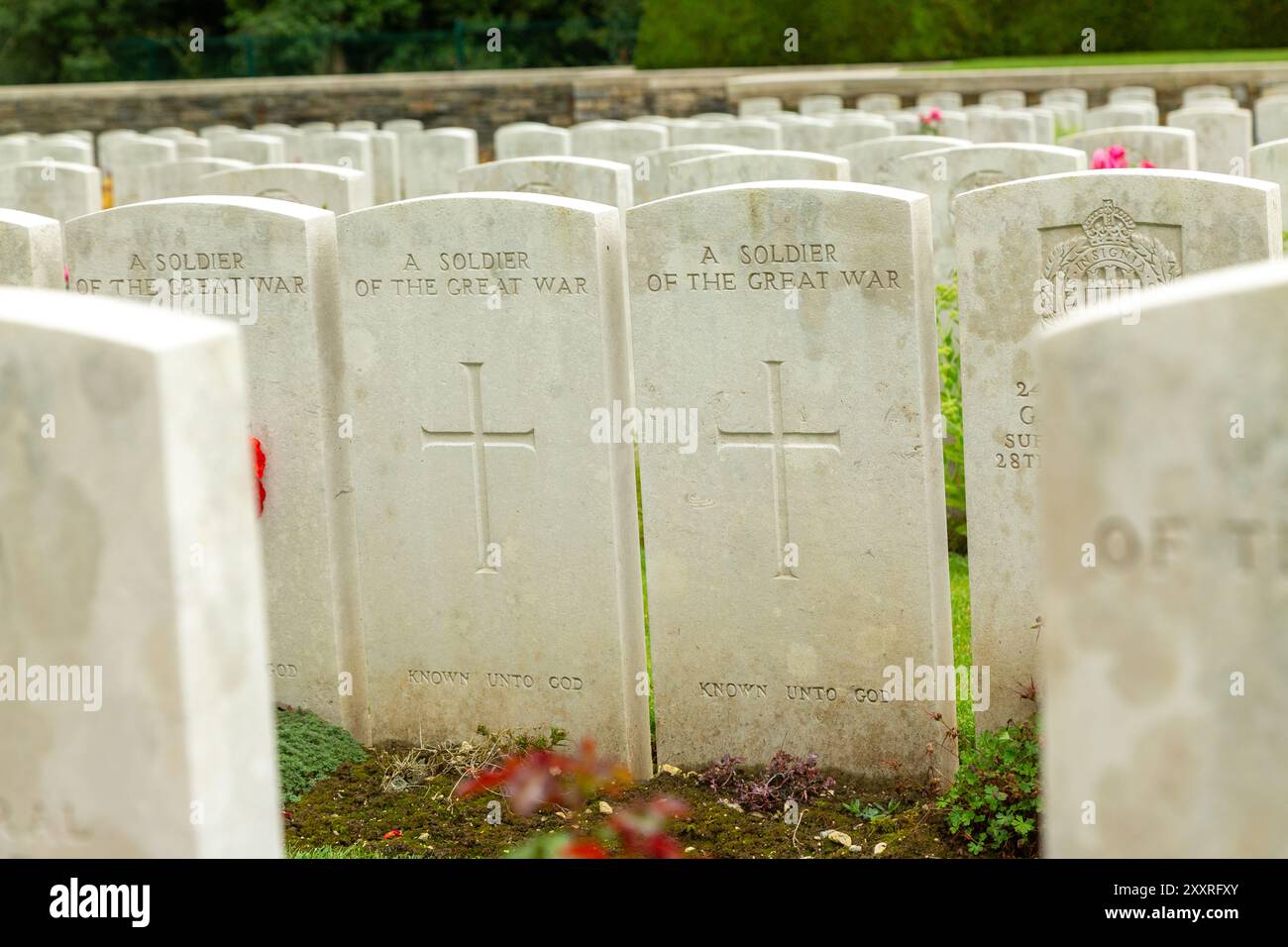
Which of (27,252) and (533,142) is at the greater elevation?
(533,142)

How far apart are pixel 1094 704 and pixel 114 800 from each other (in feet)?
4.64

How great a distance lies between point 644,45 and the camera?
74.3 ft

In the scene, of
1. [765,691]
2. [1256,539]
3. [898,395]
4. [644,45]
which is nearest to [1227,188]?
[898,395]

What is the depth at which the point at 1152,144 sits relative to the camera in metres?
8.84

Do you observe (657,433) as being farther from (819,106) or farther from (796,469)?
(819,106)

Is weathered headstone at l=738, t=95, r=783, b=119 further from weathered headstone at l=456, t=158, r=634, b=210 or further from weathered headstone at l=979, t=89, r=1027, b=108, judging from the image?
weathered headstone at l=456, t=158, r=634, b=210

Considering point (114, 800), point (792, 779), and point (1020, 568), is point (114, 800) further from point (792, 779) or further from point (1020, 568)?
point (1020, 568)

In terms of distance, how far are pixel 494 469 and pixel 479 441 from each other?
94 mm

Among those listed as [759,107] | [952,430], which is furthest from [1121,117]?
[759,107]

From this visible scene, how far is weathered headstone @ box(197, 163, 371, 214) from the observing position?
7754 millimetres

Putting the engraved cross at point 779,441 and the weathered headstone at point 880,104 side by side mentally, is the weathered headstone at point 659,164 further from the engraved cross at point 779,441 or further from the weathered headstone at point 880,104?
the weathered headstone at point 880,104

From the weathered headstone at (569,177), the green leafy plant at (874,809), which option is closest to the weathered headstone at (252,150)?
the weathered headstone at (569,177)

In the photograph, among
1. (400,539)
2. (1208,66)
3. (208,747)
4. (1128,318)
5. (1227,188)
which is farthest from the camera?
(1208,66)

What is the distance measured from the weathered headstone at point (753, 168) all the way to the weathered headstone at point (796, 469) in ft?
8.20
